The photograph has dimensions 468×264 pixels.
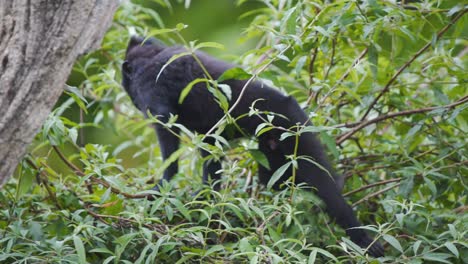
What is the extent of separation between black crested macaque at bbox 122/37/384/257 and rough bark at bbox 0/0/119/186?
1.37m

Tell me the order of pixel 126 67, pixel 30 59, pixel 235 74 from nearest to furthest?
pixel 30 59, pixel 235 74, pixel 126 67

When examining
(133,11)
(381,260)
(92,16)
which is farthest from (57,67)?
(133,11)

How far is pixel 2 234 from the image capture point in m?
3.01

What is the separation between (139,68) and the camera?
428 centimetres

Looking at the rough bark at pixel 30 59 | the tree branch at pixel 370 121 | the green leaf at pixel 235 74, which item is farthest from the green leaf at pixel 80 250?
the tree branch at pixel 370 121

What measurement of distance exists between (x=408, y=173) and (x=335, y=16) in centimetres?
85

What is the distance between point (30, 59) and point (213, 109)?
2.02m

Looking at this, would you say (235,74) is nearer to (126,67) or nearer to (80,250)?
(80,250)

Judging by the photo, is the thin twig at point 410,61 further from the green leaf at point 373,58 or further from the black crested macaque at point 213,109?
the black crested macaque at point 213,109

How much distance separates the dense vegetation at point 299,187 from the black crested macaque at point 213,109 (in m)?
0.12

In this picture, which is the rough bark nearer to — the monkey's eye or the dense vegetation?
the dense vegetation

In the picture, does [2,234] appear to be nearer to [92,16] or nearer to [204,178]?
[92,16]

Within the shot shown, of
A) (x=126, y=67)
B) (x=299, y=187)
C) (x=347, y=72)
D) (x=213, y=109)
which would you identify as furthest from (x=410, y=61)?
(x=126, y=67)

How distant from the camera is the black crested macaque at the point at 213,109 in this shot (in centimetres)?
372
